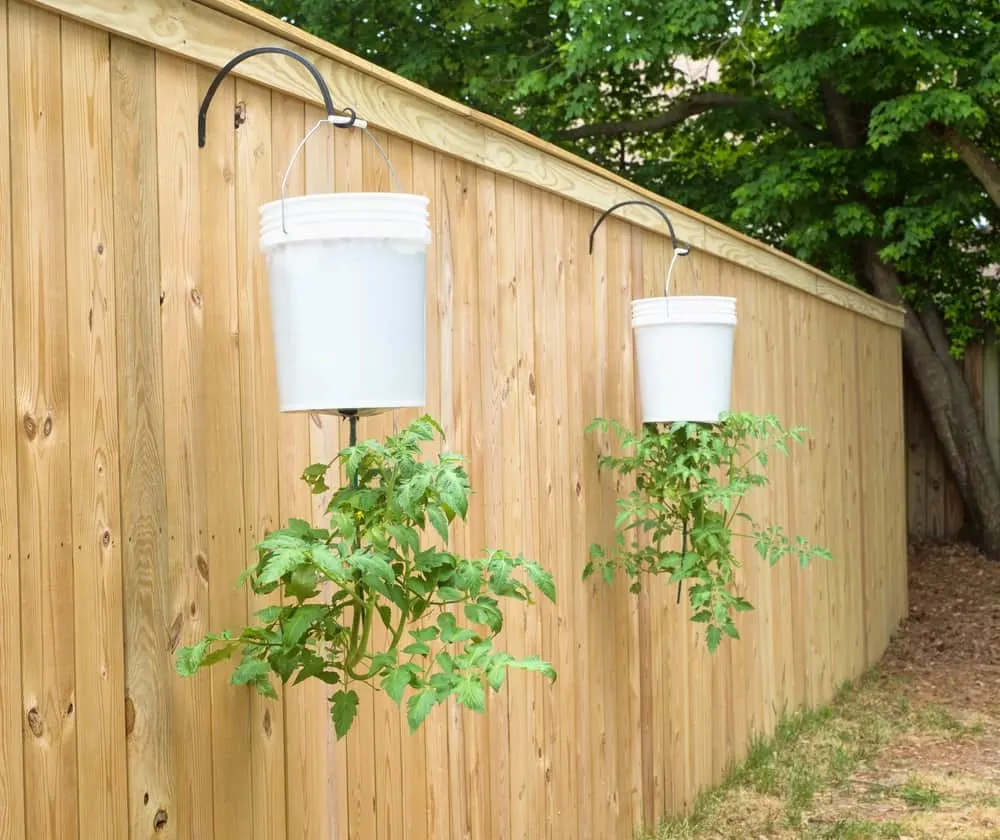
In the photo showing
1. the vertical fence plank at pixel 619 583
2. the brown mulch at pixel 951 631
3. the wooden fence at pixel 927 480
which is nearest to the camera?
the vertical fence plank at pixel 619 583

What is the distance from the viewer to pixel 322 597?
2553 mm

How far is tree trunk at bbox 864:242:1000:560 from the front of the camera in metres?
9.43

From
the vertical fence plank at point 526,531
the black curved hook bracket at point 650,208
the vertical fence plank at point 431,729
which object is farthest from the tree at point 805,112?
the vertical fence plank at point 431,729

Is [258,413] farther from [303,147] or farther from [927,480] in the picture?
[927,480]

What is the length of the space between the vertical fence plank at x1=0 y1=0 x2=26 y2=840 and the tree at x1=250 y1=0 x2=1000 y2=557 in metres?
6.68

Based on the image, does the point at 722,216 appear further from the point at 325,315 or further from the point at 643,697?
the point at 325,315

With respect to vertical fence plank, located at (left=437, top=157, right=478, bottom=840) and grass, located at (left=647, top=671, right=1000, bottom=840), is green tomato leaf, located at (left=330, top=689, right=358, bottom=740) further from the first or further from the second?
grass, located at (left=647, top=671, right=1000, bottom=840)

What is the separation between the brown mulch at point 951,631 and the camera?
6.61m

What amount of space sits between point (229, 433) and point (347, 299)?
0.37m

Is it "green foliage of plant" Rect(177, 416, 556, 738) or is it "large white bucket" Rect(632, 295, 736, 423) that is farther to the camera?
"large white bucket" Rect(632, 295, 736, 423)

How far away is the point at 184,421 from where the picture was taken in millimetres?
2141

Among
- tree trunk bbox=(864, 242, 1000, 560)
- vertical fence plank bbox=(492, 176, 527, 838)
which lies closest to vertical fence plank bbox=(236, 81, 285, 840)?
vertical fence plank bbox=(492, 176, 527, 838)

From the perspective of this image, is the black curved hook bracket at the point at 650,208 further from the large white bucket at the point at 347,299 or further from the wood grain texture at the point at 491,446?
the large white bucket at the point at 347,299

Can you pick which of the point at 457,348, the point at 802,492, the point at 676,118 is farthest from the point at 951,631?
the point at 457,348
